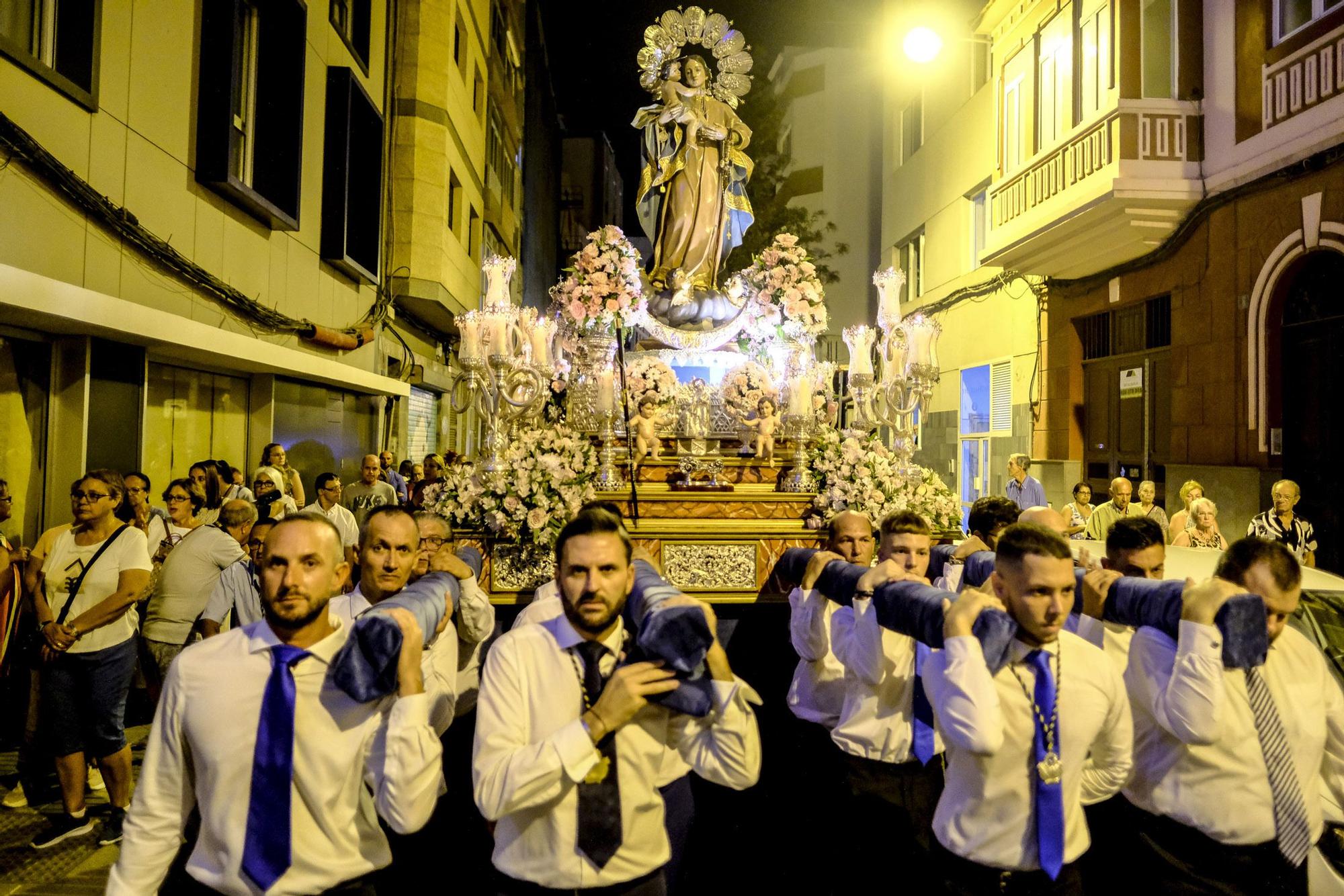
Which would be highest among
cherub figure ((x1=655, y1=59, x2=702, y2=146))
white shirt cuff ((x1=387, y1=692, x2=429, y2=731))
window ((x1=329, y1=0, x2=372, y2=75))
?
window ((x1=329, y1=0, x2=372, y2=75))

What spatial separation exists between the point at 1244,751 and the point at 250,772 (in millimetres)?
2951

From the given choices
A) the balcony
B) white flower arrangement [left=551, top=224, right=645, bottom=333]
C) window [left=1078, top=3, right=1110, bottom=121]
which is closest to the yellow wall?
white flower arrangement [left=551, top=224, right=645, bottom=333]

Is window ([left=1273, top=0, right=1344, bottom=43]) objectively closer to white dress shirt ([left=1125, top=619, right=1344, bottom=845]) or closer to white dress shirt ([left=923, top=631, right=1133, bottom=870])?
white dress shirt ([left=1125, top=619, right=1344, bottom=845])

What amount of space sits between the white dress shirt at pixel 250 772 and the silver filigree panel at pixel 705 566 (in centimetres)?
419

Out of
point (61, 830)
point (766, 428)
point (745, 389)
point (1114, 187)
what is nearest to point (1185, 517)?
point (766, 428)

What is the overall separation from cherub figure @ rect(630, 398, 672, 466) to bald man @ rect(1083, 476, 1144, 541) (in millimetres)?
4309

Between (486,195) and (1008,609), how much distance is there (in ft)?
67.5

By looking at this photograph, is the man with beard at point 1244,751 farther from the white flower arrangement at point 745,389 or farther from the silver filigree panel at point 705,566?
the white flower arrangement at point 745,389

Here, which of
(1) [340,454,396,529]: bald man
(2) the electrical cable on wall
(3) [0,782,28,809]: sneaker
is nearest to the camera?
(3) [0,782,28,809]: sneaker

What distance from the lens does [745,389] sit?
852 cm

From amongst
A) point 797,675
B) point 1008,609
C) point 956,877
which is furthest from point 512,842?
point 797,675

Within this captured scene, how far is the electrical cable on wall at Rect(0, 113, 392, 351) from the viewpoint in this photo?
6059 millimetres

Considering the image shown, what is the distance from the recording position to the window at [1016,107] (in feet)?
42.0

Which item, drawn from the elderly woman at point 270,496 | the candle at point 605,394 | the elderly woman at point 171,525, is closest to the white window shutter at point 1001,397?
the candle at point 605,394
